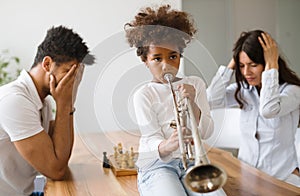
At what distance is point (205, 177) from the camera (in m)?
0.59

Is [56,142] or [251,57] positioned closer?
[56,142]

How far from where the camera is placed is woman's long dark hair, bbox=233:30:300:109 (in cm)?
170

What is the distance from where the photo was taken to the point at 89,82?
0.87 metres

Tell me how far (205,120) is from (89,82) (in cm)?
26

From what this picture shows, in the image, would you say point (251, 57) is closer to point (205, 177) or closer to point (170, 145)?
point (170, 145)

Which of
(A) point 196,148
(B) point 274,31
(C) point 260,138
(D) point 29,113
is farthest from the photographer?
(B) point 274,31

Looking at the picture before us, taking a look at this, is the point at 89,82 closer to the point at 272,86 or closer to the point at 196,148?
the point at 196,148

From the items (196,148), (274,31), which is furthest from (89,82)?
(274,31)

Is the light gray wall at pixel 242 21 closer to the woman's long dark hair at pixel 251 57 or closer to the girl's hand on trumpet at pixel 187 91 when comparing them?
the woman's long dark hair at pixel 251 57

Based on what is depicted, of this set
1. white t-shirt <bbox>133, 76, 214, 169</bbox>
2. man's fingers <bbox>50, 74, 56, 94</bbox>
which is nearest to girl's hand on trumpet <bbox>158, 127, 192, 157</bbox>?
white t-shirt <bbox>133, 76, 214, 169</bbox>

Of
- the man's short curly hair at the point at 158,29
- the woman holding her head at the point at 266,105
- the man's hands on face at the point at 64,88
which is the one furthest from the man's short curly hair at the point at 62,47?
the woman holding her head at the point at 266,105

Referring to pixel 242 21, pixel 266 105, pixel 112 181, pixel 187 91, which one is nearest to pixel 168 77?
pixel 187 91

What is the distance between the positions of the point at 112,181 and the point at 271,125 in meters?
0.82

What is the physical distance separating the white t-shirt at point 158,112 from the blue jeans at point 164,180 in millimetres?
79
